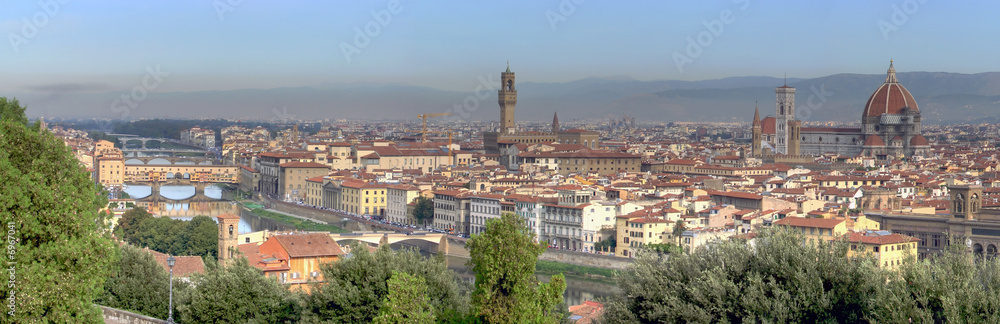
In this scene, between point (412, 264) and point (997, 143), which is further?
point (997, 143)

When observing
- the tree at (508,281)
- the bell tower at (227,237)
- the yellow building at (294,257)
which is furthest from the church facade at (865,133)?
the tree at (508,281)

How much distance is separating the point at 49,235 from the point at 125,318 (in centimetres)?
361

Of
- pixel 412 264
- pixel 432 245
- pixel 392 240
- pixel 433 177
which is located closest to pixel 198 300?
pixel 412 264

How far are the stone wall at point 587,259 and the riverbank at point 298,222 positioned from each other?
7907 millimetres

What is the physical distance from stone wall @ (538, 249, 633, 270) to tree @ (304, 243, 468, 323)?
1248cm

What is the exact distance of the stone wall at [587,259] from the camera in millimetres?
25172

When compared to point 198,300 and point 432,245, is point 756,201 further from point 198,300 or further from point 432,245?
point 198,300

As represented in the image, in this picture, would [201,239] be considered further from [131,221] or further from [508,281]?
[508,281]

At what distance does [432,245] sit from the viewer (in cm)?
2908

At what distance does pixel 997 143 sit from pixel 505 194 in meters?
52.9

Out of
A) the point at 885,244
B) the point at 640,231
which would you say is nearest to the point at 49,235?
the point at 885,244

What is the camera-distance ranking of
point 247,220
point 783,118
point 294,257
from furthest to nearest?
point 783,118
point 247,220
point 294,257

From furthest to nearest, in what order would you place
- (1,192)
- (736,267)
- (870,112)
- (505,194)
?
(870,112), (505,194), (736,267), (1,192)

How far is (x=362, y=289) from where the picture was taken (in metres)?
11.7
